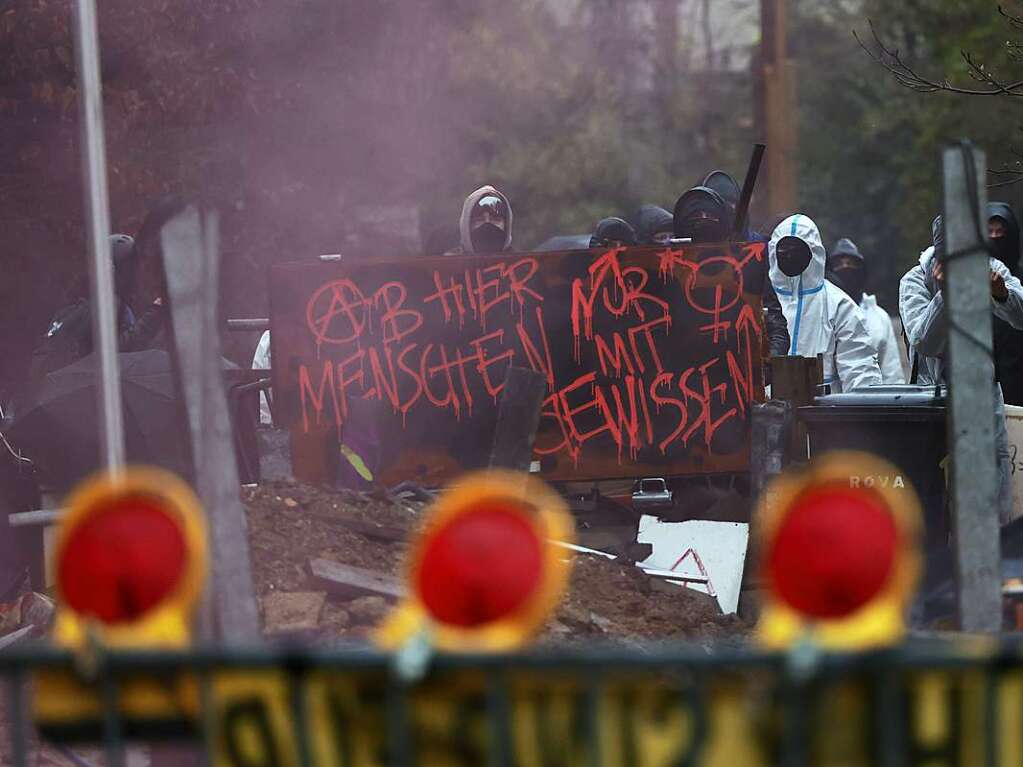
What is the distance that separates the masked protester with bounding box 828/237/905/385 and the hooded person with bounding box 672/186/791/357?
0.59 metres

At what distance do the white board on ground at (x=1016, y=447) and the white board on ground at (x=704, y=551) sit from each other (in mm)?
1168

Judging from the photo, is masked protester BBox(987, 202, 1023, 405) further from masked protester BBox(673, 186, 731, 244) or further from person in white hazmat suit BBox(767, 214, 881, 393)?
masked protester BBox(673, 186, 731, 244)

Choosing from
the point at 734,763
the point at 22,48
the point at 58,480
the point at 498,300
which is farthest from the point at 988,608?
the point at 22,48

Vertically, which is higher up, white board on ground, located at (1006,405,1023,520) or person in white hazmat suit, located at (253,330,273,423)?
person in white hazmat suit, located at (253,330,273,423)

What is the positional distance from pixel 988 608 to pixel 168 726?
157cm

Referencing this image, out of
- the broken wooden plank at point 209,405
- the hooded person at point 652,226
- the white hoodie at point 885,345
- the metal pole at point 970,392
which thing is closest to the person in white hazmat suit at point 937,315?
the white hoodie at point 885,345

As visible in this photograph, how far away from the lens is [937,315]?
7543 millimetres

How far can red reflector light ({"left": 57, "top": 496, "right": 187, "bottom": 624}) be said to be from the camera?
202 cm

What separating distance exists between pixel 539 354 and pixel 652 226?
106 inches

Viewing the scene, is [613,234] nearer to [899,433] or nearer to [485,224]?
[485,224]

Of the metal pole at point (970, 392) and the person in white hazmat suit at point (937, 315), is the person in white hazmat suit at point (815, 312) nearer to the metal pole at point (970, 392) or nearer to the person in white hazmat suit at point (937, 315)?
the person in white hazmat suit at point (937, 315)

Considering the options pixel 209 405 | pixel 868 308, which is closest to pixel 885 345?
pixel 868 308

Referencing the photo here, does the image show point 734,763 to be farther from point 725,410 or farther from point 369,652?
point 725,410

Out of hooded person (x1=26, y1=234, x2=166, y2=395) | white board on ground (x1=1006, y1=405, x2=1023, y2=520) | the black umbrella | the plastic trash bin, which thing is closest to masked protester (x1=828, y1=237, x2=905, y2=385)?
white board on ground (x1=1006, y1=405, x2=1023, y2=520)
